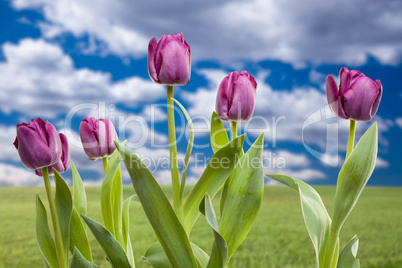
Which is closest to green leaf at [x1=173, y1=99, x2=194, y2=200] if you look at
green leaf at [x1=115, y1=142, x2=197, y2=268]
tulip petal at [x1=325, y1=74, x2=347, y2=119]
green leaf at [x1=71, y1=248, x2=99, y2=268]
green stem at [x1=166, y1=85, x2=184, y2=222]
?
green stem at [x1=166, y1=85, x2=184, y2=222]

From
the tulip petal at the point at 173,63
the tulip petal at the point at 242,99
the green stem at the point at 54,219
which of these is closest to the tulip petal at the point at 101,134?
the green stem at the point at 54,219

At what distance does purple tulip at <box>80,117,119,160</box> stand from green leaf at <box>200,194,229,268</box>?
458mm

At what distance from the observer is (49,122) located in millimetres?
1236

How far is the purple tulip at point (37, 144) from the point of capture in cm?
117

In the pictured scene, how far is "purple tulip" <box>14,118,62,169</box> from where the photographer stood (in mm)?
1169

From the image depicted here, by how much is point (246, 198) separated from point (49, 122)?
67 cm

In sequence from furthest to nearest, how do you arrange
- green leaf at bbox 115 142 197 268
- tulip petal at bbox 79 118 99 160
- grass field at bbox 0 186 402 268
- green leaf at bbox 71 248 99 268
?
grass field at bbox 0 186 402 268
tulip petal at bbox 79 118 99 160
green leaf at bbox 71 248 99 268
green leaf at bbox 115 142 197 268

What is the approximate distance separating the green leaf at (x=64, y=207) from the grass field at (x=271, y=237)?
2015 millimetres

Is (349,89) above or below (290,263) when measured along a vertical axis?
above

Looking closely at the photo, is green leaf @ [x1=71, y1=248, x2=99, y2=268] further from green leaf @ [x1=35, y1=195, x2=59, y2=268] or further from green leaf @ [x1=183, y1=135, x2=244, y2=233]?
green leaf @ [x1=183, y1=135, x2=244, y2=233]

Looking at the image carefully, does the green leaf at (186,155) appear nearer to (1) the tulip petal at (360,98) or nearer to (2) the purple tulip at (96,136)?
(2) the purple tulip at (96,136)

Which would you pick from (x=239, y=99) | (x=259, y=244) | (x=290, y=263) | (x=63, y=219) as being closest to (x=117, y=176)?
(x=63, y=219)

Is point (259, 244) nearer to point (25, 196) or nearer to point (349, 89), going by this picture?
point (349, 89)

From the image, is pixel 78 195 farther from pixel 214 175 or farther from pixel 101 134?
pixel 214 175
